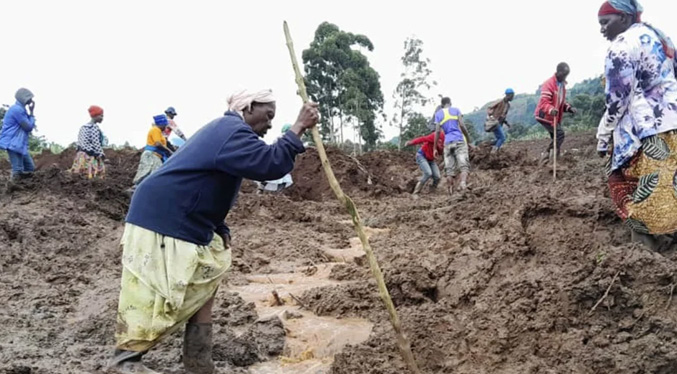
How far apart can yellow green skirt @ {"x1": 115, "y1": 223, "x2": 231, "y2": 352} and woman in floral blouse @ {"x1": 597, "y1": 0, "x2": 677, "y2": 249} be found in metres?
2.57

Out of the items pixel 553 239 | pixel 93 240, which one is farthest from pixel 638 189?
pixel 93 240

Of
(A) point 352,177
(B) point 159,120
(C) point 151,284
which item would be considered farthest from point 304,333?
(A) point 352,177

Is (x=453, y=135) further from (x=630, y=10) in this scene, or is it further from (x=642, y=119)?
(x=642, y=119)

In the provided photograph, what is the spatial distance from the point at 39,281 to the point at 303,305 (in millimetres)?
2620

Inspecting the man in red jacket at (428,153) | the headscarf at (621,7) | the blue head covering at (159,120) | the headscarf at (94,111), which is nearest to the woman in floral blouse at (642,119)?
the headscarf at (621,7)

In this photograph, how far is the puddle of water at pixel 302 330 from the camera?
3.34 m

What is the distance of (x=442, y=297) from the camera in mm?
3877

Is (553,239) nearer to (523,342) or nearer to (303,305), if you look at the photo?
(523,342)

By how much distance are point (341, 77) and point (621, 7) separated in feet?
62.0

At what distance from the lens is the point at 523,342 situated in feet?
9.74

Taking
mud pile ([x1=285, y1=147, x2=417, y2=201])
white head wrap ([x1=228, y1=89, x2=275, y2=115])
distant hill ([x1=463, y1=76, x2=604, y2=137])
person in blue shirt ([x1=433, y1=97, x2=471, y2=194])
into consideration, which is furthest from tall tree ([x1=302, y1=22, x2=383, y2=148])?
white head wrap ([x1=228, y1=89, x2=275, y2=115])

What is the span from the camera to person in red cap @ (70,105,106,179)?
935cm

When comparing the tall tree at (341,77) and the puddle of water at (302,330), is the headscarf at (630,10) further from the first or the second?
the tall tree at (341,77)

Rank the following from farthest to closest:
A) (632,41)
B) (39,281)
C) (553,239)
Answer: (39,281), (553,239), (632,41)
